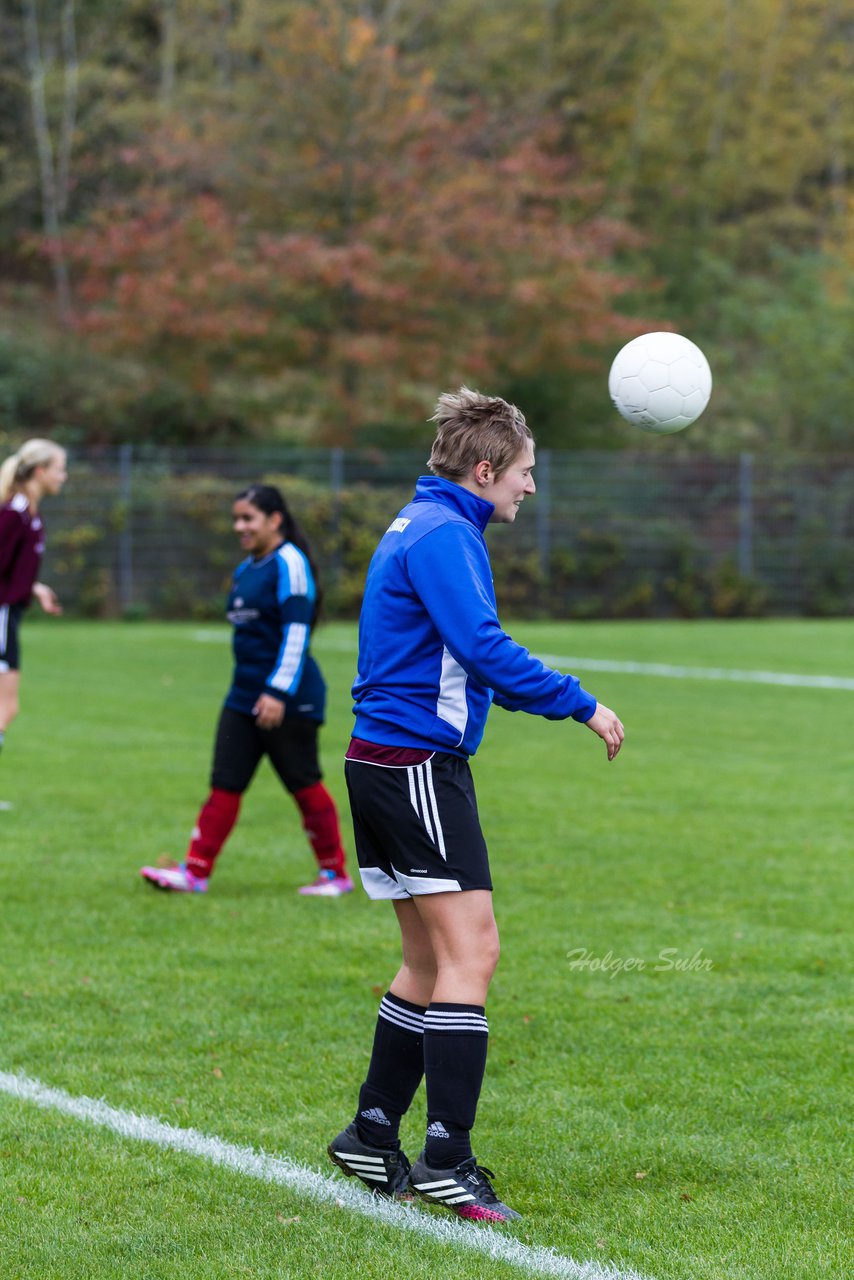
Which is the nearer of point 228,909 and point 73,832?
point 228,909

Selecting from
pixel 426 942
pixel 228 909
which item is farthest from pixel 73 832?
pixel 426 942

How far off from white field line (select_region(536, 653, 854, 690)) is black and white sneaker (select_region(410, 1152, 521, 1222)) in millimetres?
13738

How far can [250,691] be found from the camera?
7512mm

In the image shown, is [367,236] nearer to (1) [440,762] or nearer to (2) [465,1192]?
(1) [440,762]

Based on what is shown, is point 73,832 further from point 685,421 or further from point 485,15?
point 485,15

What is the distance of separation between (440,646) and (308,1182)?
146 centimetres

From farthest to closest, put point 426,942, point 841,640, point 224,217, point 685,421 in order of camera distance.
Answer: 1. point 224,217
2. point 841,640
3. point 685,421
4. point 426,942

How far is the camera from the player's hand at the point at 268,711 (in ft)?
23.8

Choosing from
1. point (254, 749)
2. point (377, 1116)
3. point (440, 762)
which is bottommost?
point (377, 1116)

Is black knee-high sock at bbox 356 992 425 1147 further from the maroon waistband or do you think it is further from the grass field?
the maroon waistband

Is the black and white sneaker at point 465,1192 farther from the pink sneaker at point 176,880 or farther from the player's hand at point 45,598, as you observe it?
the player's hand at point 45,598

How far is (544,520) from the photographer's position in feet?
92.7

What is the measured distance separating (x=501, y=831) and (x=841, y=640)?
51.5 feet

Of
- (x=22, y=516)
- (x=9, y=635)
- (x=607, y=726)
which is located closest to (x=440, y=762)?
(x=607, y=726)
